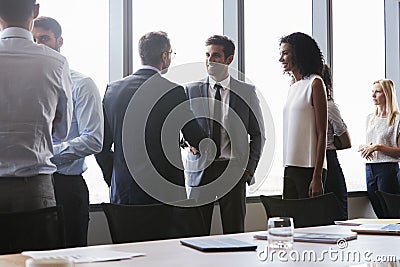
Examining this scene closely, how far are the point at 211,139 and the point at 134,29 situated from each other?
4.13ft

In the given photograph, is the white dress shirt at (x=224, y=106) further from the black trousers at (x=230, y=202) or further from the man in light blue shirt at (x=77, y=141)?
the man in light blue shirt at (x=77, y=141)

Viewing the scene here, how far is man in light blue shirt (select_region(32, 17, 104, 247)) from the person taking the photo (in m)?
3.56

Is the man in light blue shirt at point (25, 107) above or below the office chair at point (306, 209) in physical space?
above

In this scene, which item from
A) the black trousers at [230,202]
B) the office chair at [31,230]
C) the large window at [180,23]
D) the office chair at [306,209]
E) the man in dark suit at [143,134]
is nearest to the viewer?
the office chair at [31,230]

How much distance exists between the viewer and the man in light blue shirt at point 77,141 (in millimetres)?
3564

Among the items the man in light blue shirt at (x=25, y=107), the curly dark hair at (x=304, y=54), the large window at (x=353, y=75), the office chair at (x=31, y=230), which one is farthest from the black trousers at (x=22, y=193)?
the large window at (x=353, y=75)

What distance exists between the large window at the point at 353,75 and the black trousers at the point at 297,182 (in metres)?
2.82

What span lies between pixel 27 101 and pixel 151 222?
27.8 inches

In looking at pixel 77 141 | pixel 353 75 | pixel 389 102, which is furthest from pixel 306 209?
pixel 353 75

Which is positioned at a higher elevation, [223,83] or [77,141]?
[223,83]

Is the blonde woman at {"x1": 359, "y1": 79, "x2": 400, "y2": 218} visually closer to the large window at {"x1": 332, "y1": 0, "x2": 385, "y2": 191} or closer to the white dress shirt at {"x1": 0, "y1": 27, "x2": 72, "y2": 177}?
the large window at {"x1": 332, "y1": 0, "x2": 385, "y2": 191}

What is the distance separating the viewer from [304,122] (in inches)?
166

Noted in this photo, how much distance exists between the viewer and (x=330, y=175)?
4.64m
